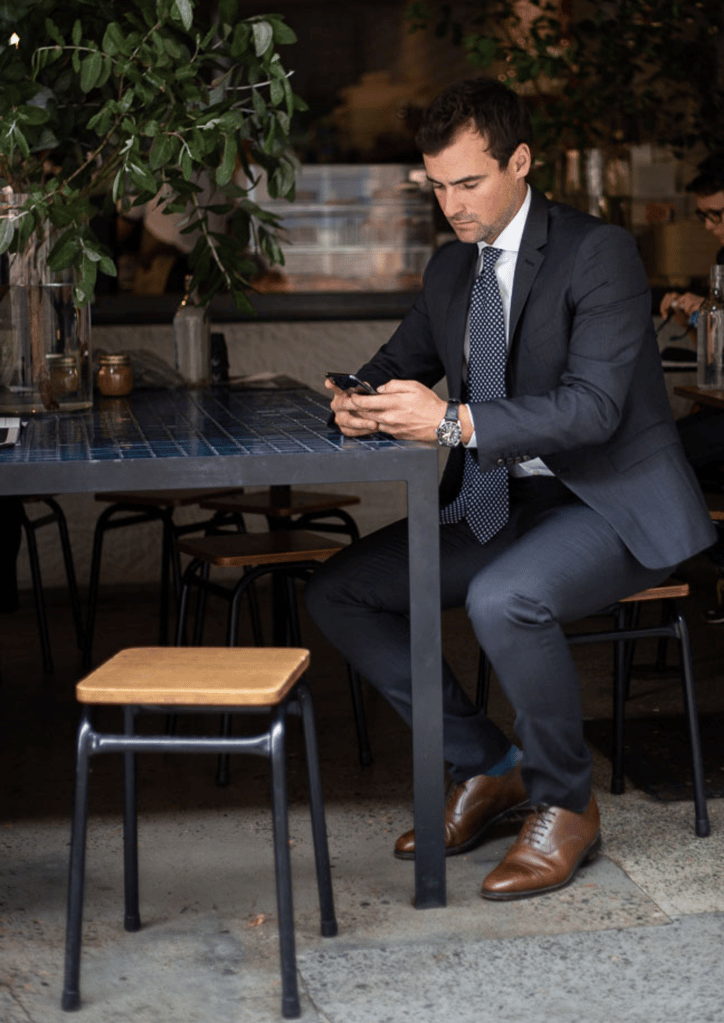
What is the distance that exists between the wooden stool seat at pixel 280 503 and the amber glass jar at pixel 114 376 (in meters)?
0.44

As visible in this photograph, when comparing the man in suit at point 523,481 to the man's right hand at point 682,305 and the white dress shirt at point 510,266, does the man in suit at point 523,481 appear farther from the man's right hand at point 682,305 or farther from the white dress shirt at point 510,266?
the man's right hand at point 682,305

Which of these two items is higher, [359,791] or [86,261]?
[86,261]

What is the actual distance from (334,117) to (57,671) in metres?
3.12

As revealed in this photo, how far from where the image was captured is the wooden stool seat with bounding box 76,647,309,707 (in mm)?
2248

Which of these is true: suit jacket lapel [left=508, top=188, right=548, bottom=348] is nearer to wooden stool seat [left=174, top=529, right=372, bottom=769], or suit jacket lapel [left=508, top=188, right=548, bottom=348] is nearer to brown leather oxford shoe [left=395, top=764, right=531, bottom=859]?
wooden stool seat [left=174, top=529, right=372, bottom=769]

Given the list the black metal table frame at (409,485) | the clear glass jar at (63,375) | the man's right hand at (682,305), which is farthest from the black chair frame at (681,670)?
the man's right hand at (682,305)

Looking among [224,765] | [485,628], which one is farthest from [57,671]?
[485,628]

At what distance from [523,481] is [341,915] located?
3.14 feet

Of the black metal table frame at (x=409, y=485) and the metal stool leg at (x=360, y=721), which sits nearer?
the black metal table frame at (x=409, y=485)

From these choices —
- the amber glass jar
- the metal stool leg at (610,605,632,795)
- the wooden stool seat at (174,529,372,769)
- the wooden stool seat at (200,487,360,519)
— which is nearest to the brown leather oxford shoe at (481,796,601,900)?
the metal stool leg at (610,605,632,795)

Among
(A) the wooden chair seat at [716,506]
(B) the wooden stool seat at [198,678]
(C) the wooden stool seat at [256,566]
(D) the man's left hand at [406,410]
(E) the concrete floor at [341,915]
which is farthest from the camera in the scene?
(A) the wooden chair seat at [716,506]

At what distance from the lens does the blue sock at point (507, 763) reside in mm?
3076

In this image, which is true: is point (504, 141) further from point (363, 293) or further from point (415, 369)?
point (363, 293)

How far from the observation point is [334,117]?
6.57 m
